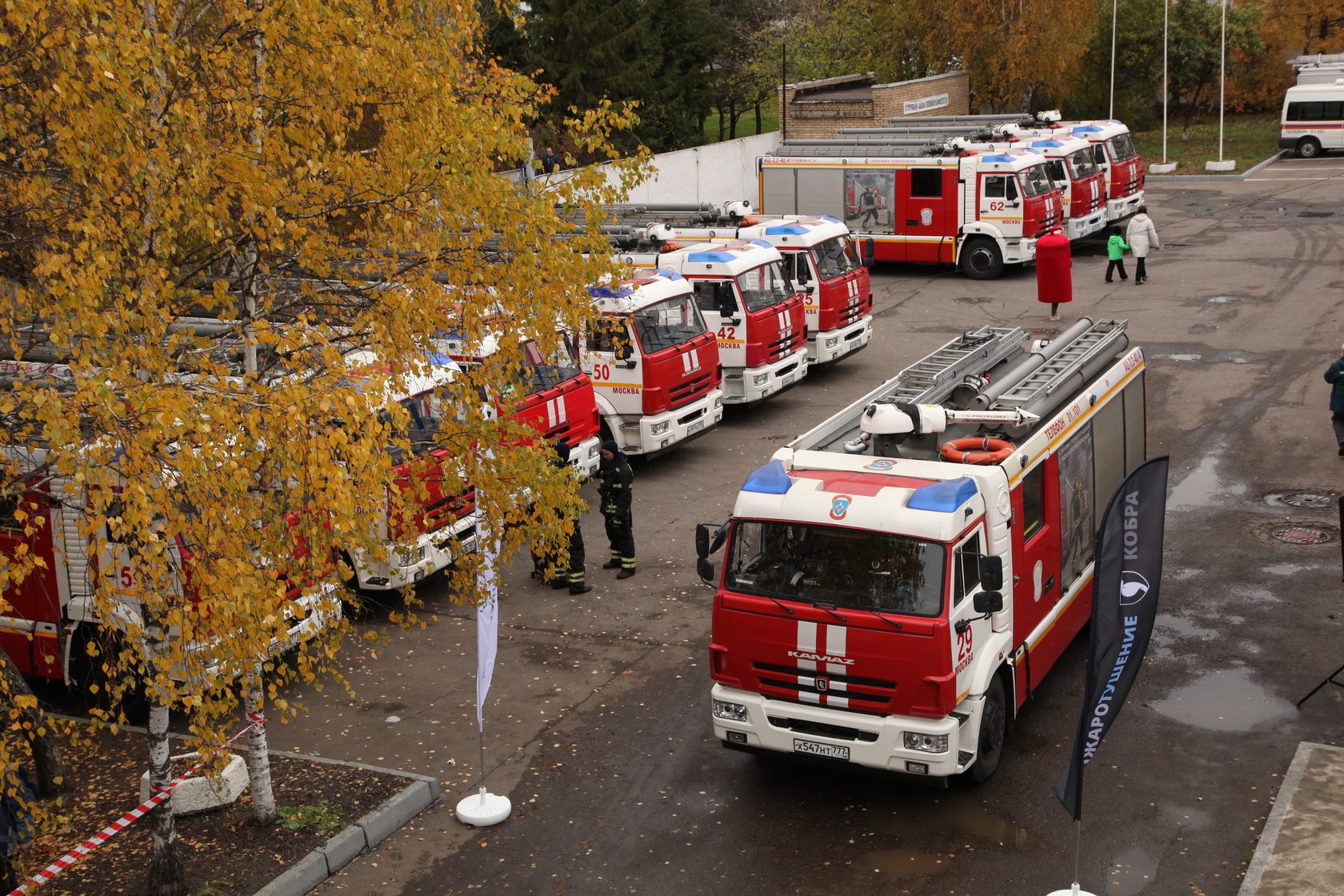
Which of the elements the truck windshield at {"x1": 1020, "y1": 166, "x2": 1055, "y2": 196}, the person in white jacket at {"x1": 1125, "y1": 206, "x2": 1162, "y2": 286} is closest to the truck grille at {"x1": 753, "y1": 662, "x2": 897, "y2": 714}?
the person in white jacket at {"x1": 1125, "y1": 206, "x2": 1162, "y2": 286}

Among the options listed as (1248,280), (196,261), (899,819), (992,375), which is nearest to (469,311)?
(196,261)

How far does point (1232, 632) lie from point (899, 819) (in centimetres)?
455

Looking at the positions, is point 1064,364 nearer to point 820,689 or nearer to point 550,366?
point 820,689

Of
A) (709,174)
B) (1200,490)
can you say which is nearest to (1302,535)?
(1200,490)

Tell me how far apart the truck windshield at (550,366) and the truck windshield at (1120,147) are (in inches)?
817

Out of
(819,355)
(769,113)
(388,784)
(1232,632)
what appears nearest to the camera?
(388,784)

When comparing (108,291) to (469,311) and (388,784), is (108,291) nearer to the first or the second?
(469,311)

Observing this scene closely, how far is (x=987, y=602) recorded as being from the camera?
903 cm

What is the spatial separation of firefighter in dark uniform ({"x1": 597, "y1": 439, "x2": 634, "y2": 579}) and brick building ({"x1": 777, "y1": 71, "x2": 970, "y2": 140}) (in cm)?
2722

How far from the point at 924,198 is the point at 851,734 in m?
22.1

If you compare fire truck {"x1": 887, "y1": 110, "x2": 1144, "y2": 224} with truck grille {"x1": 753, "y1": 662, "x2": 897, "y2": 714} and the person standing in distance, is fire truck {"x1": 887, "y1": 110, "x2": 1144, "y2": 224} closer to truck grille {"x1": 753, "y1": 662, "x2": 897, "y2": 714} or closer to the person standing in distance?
the person standing in distance

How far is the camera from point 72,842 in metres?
9.45

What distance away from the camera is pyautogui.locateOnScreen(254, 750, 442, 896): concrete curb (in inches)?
344

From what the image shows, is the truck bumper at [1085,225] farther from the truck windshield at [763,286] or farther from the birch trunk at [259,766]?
the birch trunk at [259,766]
